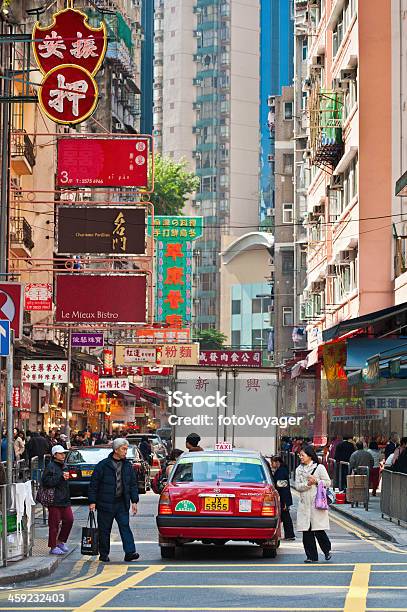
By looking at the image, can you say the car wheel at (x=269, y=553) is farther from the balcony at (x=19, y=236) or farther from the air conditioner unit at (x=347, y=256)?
the air conditioner unit at (x=347, y=256)

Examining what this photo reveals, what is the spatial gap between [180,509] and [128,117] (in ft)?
302

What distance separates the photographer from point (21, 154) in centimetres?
5003

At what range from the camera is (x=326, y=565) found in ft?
64.1

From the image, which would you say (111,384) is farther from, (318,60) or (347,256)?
(347,256)

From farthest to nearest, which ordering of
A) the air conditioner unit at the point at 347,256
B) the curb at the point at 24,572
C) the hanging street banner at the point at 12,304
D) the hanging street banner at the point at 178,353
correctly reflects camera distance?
the hanging street banner at the point at 178,353
the air conditioner unit at the point at 347,256
the hanging street banner at the point at 12,304
the curb at the point at 24,572

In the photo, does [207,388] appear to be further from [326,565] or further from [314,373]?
[314,373]

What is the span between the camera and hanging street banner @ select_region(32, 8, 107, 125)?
35.3m

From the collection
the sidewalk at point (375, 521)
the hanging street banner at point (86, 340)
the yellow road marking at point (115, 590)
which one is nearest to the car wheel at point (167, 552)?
the yellow road marking at point (115, 590)

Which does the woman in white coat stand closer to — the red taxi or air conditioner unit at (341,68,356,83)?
the red taxi

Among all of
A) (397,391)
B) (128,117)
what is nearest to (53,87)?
(397,391)

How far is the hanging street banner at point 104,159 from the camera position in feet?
136

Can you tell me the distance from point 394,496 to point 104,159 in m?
16.8

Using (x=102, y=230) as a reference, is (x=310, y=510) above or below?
below

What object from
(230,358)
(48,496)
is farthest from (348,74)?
(48,496)
